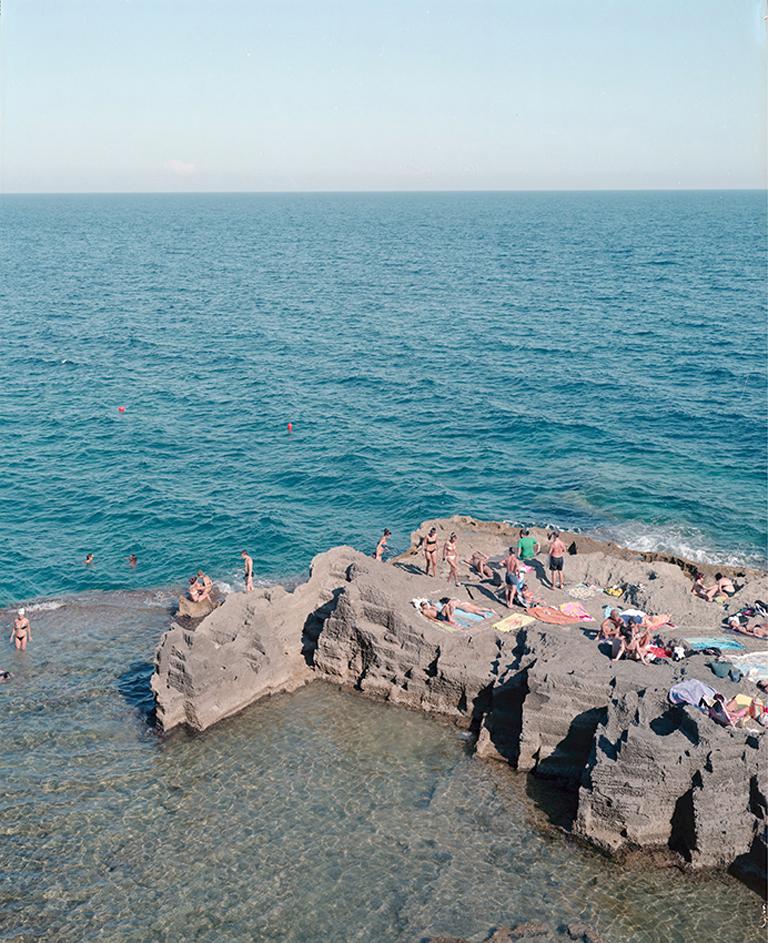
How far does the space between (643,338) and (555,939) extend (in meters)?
71.2

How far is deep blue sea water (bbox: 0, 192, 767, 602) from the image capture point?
45.9m

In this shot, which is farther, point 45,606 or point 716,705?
point 45,606

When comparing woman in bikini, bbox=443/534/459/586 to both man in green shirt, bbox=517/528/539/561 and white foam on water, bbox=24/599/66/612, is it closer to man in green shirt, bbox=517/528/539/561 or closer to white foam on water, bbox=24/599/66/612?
man in green shirt, bbox=517/528/539/561

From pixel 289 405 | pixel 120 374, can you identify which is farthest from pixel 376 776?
pixel 120 374

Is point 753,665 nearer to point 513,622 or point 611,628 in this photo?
point 611,628

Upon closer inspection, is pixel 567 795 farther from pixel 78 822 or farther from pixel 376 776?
pixel 78 822

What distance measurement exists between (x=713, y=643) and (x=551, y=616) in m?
5.57

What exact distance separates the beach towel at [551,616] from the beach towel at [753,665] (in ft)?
18.3

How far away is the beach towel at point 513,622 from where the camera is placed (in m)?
31.1

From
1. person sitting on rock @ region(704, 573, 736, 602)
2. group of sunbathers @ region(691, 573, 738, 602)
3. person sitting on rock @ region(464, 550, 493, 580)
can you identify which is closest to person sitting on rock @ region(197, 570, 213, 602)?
person sitting on rock @ region(464, 550, 493, 580)

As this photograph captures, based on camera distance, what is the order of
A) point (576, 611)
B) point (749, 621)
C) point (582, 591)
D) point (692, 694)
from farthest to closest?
1. point (582, 591)
2. point (576, 611)
3. point (749, 621)
4. point (692, 694)

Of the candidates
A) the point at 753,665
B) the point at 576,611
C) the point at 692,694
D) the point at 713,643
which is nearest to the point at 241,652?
the point at 576,611

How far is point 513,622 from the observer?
31.5 metres

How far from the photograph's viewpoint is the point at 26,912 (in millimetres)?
21219
